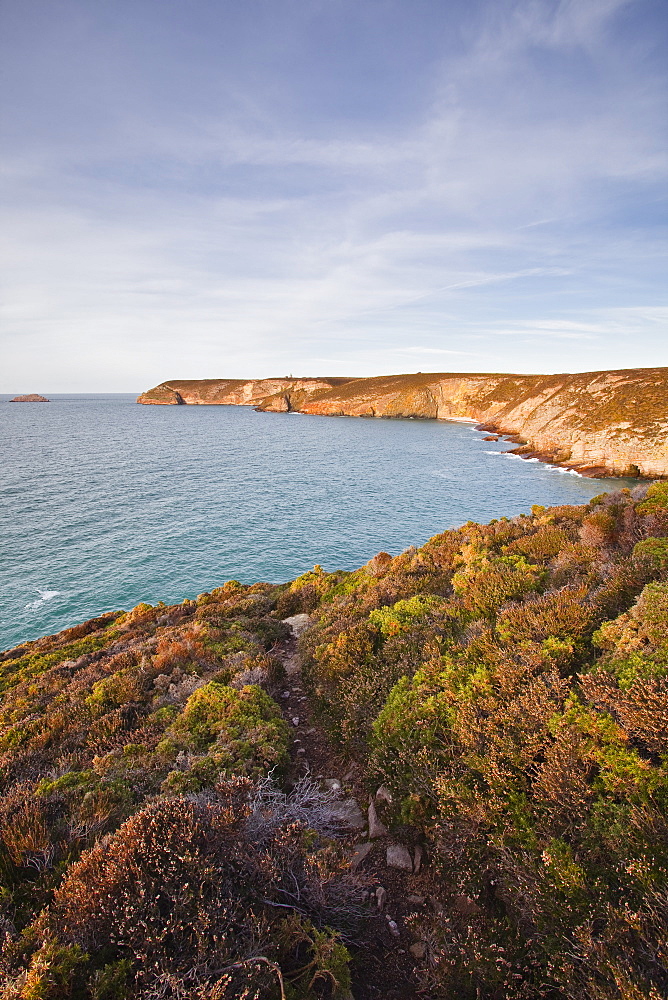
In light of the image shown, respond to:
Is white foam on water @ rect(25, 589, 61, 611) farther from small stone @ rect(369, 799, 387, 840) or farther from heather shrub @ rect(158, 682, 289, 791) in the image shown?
small stone @ rect(369, 799, 387, 840)

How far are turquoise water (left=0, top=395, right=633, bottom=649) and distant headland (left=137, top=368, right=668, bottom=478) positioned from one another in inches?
236

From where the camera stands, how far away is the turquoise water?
68.1ft

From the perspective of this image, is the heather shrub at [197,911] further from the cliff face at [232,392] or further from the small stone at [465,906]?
the cliff face at [232,392]

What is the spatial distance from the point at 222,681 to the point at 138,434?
277 feet

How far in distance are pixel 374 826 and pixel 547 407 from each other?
75690 millimetres

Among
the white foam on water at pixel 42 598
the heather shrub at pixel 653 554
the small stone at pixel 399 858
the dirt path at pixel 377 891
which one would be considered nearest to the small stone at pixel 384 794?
the dirt path at pixel 377 891

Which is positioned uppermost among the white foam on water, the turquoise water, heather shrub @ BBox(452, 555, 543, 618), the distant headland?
the distant headland

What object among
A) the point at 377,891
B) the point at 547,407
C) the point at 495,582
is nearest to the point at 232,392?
the point at 547,407

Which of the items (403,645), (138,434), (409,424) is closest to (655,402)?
(409,424)

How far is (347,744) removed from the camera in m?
6.46

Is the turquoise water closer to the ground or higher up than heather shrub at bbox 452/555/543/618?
closer to the ground

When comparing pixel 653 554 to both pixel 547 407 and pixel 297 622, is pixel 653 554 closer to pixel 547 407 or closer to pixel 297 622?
pixel 297 622

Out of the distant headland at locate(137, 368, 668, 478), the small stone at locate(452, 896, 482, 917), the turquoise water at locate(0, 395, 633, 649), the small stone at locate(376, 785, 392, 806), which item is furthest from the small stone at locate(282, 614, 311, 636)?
the distant headland at locate(137, 368, 668, 478)

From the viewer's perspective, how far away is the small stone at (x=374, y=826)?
510 centimetres
